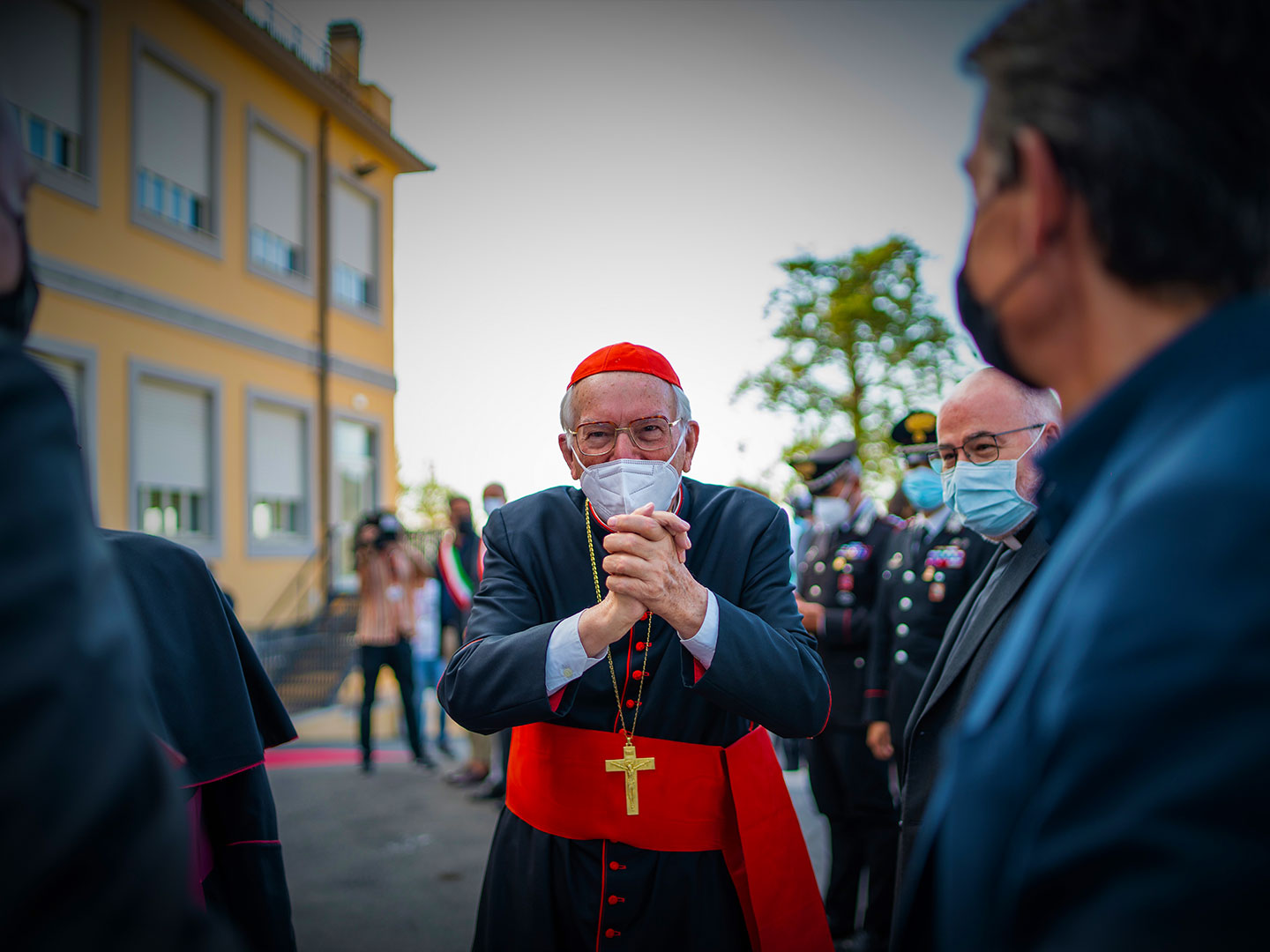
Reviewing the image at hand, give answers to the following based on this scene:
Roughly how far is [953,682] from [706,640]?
2.37ft

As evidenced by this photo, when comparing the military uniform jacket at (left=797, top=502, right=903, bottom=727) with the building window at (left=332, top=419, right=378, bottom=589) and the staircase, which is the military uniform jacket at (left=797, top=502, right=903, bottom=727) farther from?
the building window at (left=332, top=419, right=378, bottom=589)

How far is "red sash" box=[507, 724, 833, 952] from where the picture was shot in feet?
6.05

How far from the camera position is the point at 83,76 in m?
10.7

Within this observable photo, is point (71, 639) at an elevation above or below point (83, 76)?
below

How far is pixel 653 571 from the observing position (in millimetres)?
1688

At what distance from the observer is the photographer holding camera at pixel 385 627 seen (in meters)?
7.77

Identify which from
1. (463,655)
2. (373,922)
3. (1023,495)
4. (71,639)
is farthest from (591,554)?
(373,922)

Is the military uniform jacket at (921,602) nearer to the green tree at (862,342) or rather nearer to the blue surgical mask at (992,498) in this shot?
the blue surgical mask at (992,498)

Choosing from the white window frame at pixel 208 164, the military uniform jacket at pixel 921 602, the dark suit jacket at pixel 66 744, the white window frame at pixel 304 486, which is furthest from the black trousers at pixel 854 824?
the white window frame at pixel 208 164

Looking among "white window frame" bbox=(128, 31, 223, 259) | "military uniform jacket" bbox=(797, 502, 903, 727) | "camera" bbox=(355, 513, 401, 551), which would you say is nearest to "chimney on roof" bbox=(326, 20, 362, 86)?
"white window frame" bbox=(128, 31, 223, 259)

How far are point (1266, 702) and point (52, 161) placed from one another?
1313 centimetres

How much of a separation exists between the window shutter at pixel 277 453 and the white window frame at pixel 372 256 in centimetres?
257

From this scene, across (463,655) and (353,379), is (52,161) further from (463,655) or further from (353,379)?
(463,655)

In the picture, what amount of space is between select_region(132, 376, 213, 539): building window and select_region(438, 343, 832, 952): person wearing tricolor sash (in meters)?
11.3
